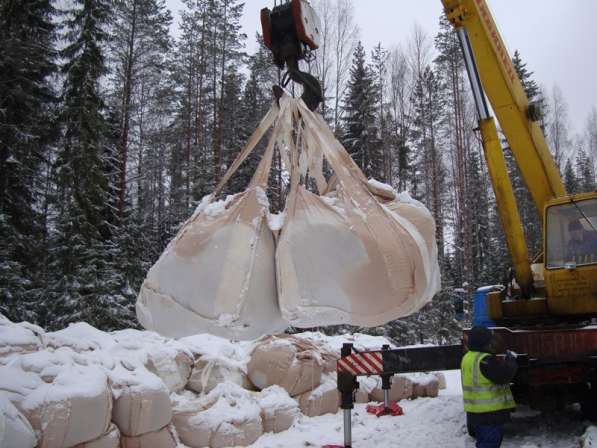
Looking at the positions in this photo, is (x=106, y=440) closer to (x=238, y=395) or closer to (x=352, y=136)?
(x=238, y=395)

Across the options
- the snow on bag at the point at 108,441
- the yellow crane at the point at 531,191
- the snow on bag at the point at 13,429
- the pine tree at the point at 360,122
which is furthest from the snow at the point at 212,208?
the pine tree at the point at 360,122

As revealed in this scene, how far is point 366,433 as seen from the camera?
6.30 m

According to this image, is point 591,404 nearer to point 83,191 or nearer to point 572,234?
point 572,234

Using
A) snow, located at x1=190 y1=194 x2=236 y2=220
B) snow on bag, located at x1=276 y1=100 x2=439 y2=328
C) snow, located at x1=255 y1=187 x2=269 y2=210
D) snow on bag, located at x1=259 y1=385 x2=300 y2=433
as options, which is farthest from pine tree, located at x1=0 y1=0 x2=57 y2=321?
snow on bag, located at x1=276 y1=100 x2=439 y2=328

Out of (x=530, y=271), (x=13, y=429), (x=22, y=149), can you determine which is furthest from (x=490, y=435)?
(x=22, y=149)

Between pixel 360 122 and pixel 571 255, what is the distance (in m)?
15.7

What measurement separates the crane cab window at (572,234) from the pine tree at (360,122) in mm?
14419

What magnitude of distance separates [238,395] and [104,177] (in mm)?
9609

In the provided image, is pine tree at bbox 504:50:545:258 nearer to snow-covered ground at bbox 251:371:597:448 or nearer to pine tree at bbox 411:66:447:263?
pine tree at bbox 411:66:447:263

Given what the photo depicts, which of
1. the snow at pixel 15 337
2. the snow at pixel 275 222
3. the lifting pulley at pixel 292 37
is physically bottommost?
the snow at pixel 15 337

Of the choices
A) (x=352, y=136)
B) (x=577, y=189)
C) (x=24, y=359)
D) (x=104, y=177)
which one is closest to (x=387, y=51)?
(x=352, y=136)

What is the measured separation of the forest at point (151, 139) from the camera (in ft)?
41.8

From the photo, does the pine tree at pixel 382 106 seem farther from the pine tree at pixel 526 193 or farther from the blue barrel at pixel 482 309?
the blue barrel at pixel 482 309

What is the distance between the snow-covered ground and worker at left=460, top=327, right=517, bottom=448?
3.47ft
